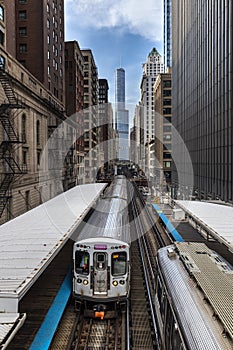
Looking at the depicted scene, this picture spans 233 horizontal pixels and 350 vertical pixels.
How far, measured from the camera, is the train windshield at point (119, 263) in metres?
11.6

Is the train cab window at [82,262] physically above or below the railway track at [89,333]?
above

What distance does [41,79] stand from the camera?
38719 mm

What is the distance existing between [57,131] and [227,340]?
130 feet

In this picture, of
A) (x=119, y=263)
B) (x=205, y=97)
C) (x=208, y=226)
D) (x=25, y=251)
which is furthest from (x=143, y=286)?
(x=205, y=97)

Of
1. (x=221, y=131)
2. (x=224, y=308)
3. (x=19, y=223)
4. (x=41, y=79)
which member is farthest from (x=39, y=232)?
(x=41, y=79)

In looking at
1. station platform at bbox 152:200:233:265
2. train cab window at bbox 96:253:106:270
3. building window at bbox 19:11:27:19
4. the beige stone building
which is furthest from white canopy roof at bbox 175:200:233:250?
building window at bbox 19:11:27:19

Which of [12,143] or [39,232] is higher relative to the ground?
[12,143]

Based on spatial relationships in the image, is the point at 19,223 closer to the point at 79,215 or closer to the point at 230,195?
the point at 79,215

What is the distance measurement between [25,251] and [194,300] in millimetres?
6105

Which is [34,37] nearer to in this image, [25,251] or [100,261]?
[25,251]

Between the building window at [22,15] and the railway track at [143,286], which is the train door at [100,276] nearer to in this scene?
the railway track at [143,286]

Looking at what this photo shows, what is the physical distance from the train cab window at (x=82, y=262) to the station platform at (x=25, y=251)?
75 centimetres

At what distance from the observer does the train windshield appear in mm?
11608

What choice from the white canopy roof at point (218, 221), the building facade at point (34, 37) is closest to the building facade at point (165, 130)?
the building facade at point (34, 37)
